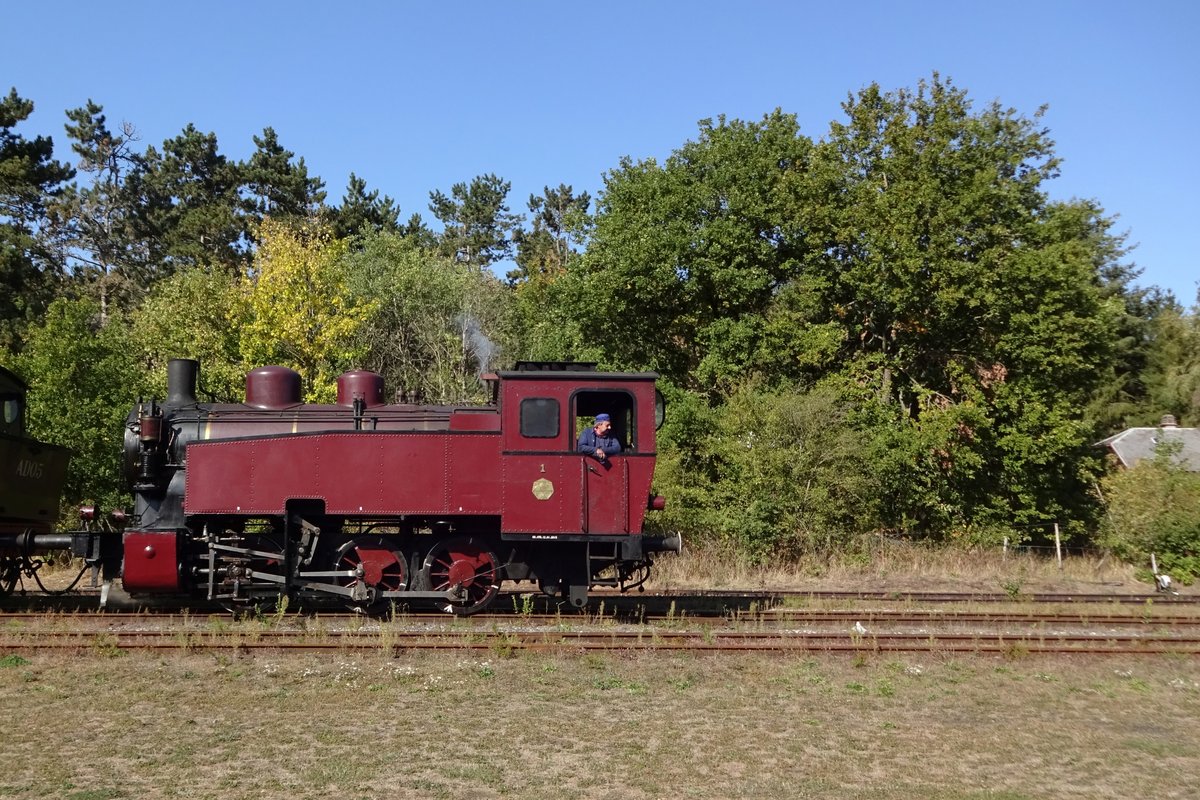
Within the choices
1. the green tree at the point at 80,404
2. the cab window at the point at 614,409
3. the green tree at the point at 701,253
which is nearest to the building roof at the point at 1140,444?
the green tree at the point at 701,253

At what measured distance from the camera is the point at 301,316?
28.6m

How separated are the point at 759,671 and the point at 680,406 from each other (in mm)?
13307

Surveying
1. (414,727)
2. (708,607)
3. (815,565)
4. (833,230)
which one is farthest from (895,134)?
(414,727)

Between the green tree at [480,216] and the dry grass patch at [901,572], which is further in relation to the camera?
the green tree at [480,216]

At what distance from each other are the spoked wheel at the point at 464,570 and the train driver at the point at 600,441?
1.86m

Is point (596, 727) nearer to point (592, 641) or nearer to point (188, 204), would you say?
point (592, 641)

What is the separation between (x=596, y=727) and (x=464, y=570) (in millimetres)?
4853

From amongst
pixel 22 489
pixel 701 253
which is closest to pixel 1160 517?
pixel 701 253

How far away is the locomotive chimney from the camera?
44.5 feet

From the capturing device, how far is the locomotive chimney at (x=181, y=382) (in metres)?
13.6

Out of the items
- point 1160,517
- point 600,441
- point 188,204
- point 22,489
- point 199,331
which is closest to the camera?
point 600,441

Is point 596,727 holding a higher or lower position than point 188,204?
lower

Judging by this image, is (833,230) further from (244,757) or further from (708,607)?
(244,757)

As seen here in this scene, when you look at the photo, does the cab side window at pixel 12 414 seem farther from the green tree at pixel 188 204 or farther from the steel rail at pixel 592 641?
the green tree at pixel 188 204
